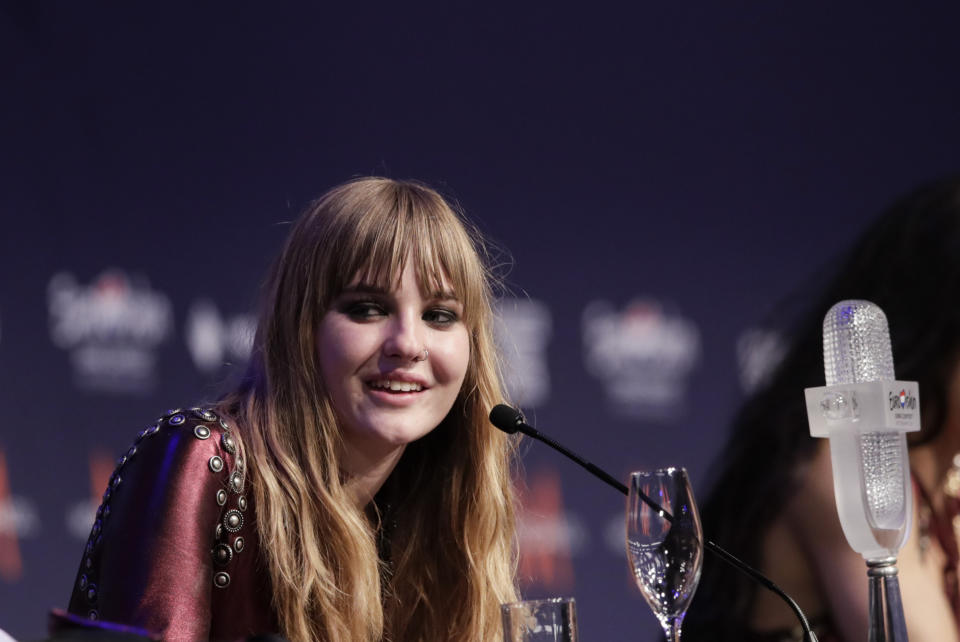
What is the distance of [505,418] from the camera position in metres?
1.63

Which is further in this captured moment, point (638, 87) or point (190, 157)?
point (638, 87)

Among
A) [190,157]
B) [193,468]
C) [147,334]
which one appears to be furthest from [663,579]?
[190,157]

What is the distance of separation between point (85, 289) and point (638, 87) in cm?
209

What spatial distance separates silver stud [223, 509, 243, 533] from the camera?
5.63 ft

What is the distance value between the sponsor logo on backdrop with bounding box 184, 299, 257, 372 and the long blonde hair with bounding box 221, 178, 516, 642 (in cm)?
174

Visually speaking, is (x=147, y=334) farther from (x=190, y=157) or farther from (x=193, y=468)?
(x=193, y=468)

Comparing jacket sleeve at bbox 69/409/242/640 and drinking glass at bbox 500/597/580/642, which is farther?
jacket sleeve at bbox 69/409/242/640

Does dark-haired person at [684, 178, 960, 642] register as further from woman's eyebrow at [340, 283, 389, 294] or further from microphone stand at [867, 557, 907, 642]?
woman's eyebrow at [340, 283, 389, 294]

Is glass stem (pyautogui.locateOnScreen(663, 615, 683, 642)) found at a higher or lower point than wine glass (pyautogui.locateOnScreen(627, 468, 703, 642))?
lower

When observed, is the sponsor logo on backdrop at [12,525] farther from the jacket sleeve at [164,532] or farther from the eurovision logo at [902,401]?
the eurovision logo at [902,401]

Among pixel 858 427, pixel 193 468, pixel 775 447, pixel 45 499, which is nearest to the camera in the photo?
pixel 858 427

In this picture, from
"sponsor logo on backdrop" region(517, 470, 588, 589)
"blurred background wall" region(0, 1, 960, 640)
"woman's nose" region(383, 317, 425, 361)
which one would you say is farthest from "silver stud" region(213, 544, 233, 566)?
"sponsor logo on backdrop" region(517, 470, 588, 589)

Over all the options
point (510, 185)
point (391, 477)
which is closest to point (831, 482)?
point (391, 477)

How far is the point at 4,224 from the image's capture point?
11.6ft
